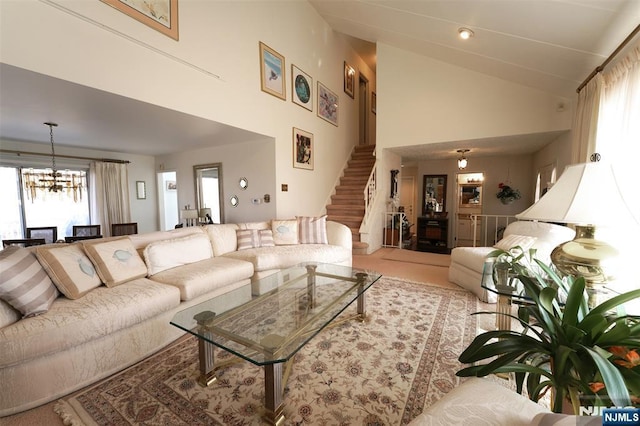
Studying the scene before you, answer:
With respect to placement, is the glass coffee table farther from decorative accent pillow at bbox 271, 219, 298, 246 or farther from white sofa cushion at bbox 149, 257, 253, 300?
decorative accent pillow at bbox 271, 219, 298, 246

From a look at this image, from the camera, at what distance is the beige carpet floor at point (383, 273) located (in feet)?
4.64

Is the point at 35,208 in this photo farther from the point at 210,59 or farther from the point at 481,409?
the point at 481,409

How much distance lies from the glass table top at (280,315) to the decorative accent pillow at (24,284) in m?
0.90

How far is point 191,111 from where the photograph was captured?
3.08 m

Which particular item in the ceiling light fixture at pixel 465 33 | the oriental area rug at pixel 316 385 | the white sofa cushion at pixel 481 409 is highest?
the ceiling light fixture at pixel 465 33

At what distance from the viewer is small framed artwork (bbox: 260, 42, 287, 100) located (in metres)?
4.15

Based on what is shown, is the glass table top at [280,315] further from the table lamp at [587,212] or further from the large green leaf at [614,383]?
the table lamp at [587,212]

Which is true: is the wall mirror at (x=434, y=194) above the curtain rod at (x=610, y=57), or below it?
below

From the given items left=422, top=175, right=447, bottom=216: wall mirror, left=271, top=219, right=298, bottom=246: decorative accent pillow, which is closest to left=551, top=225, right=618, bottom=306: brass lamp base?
left=271, top=219, right=298, bottom=246: decorative accent pillow

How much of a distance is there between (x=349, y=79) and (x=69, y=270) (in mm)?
7175

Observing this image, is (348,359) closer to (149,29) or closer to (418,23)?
(149,29)

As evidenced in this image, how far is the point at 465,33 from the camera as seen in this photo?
3428 millimetres

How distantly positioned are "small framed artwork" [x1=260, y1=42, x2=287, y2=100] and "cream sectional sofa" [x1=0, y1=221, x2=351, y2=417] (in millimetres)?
2920

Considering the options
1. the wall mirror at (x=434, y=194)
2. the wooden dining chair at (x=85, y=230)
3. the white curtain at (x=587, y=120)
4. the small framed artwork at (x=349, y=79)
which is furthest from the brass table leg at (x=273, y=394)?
the small framed artwork at (x=349, y=79)
